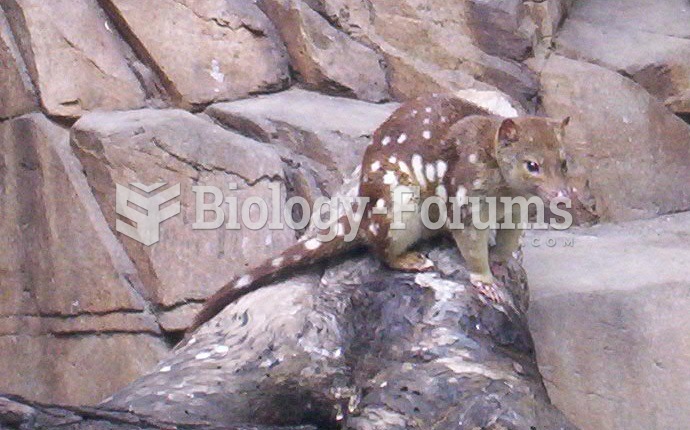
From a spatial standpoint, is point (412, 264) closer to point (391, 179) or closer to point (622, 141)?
point (391, 179)

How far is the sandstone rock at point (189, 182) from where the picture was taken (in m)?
5.85

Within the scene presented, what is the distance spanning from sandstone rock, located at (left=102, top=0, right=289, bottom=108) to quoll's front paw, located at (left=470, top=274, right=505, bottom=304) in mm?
2881

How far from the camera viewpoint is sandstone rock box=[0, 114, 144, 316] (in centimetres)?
603

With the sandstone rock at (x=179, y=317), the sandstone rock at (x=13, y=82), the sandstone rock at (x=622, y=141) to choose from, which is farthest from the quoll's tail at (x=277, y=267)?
the sandstone rock at (x=622, y=141)

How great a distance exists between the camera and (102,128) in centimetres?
593

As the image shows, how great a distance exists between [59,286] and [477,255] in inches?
121

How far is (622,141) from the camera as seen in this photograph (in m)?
6.87

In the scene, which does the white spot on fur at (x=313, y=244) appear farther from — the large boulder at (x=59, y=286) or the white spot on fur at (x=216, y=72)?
the white spot on fur at (x=216, y=72)

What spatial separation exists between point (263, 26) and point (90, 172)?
1443 millimetres

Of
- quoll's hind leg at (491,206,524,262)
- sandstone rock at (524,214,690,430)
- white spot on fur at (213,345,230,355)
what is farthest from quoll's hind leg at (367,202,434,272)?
sandstone rock at (524,214,690,430)

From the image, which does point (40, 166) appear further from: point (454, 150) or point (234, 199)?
point (454, 150)

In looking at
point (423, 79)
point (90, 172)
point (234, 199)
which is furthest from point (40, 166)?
point (423, 79)

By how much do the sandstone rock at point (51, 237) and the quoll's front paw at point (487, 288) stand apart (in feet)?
8.44

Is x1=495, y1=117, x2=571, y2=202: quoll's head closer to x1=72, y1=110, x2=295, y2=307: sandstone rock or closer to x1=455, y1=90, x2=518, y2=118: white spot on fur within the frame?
x1=455, y1=90, x2=518, y2=118: white spot on fur
